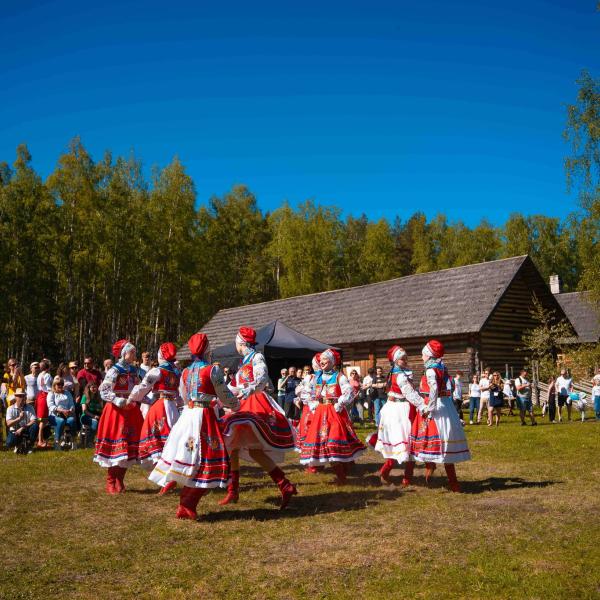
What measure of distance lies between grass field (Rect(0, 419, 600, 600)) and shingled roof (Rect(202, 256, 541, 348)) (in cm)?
1520

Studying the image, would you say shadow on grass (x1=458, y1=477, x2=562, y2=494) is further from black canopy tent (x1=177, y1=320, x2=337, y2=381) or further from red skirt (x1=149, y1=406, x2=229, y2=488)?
black canopy tent (x1=177, y1=320, x2=337, y2=381)

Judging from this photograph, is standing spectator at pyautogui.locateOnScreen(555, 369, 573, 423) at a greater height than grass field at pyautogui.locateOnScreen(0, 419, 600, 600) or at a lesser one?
greater

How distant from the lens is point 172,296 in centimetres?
3953

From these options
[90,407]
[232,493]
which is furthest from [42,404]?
[232,493]

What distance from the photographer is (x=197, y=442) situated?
666cm

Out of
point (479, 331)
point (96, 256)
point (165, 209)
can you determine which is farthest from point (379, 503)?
point (165, 209)

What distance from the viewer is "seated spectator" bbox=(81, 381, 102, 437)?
13992 millimetres

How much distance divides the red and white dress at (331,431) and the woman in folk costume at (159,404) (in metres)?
2.02

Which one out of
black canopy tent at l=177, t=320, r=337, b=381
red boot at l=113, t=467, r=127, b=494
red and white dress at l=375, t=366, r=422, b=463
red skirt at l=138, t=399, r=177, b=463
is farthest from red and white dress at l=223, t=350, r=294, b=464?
black canopy tent at l=177, t=320, r=337, b=381

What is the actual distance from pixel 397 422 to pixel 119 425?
13.2 feet

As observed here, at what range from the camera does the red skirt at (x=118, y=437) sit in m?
8.54

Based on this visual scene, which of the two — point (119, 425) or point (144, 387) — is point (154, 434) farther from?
point (144, 387)

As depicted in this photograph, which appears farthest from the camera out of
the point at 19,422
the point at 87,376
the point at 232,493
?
the point at 87,376

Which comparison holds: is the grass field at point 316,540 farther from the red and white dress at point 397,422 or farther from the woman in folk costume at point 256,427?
the red and white dress at point 397,422
